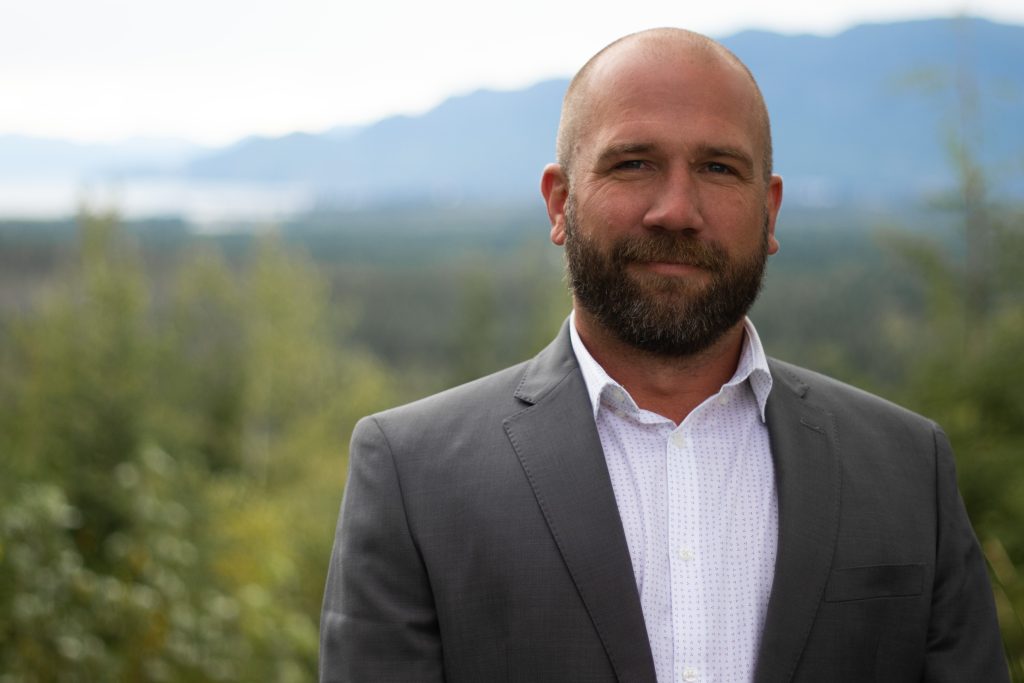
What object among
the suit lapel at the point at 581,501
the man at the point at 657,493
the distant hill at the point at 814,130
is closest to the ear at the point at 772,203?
Result: the man at the point at 657,493

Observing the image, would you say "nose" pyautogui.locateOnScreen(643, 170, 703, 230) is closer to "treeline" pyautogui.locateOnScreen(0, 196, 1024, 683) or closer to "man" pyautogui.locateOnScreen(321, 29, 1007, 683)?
"man" pyautogui.locateOnScreen(321, 29, 1007, 683)

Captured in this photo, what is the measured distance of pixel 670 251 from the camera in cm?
161

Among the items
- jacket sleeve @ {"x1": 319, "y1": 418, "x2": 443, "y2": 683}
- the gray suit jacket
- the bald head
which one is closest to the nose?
the bald head

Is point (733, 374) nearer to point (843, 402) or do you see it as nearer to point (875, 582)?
point (843, 402)

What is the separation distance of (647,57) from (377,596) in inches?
35.2

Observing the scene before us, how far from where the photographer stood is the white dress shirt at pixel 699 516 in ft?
5.08

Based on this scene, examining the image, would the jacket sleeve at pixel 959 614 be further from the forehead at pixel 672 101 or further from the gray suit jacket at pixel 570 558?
the forehead at pixel 672 101

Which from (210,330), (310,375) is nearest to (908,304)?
(310,375)

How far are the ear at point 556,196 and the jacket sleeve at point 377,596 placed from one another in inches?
17.4

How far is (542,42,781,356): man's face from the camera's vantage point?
1.62 m

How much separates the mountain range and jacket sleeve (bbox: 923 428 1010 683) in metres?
7.93

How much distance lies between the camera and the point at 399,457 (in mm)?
1670

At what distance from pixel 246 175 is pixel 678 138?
19603 centimetres

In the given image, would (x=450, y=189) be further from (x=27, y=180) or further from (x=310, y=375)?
(x=310, y=375)
